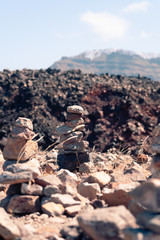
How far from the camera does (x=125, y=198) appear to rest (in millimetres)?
3146

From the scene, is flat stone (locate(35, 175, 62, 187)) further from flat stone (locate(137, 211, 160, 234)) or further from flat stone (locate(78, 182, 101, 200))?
flat stone (locate(137, 211, 160, 234))

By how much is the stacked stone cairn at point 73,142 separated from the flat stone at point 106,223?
4427 millimetres

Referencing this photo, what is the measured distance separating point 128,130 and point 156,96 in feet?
17.2

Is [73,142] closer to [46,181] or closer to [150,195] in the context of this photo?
[46,181]

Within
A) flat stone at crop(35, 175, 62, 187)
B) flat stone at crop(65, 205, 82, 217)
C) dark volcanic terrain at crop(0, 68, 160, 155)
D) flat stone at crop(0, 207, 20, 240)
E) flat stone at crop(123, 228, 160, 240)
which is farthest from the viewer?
dark volcanic terrain at crop(0, 68, 160, 155)

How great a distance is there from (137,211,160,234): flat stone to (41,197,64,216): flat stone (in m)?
1.12

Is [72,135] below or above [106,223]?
below

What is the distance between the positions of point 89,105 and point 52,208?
633 inches

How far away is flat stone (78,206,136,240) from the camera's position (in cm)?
197

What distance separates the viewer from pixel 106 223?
1.99 metres

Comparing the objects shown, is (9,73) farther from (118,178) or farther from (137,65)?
(137,65)

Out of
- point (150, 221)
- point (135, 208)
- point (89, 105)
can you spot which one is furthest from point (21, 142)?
point (89, 105)

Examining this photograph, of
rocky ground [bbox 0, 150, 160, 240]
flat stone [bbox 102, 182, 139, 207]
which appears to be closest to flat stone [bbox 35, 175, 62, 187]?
rocky ground [bbox 0, 150, 160, 240]

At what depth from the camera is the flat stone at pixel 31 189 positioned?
312 centimetres
